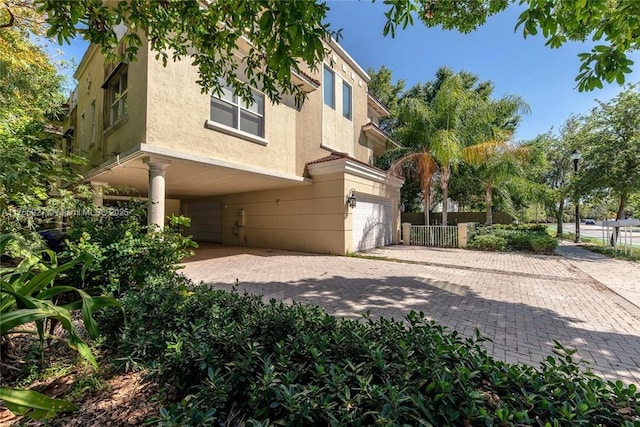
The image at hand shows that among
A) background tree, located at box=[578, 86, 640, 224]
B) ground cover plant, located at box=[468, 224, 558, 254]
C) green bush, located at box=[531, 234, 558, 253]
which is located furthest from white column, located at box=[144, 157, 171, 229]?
background tree, located at box=[578, 86, 640, 224]

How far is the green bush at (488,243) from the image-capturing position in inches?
494

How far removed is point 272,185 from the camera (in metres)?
11.7

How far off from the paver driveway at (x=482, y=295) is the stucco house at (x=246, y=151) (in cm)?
277

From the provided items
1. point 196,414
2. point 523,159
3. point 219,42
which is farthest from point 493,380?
point 523,159

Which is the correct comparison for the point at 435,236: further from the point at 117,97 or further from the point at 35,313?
the point at 35,313

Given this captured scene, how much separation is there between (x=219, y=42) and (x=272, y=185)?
8.14 meters

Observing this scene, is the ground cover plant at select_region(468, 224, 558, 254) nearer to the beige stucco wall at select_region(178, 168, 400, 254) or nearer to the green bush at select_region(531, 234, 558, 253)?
the green bush at select_region(531, 234, 558, 253)

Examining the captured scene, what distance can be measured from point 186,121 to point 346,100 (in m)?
9.08

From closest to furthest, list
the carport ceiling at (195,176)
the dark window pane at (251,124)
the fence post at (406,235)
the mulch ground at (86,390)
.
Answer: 1. the mulch ground at (86,390)
2. the carport ceiling at (195,176)
3. the dark window pane at (251,124)
4. the fence post at (406,235)

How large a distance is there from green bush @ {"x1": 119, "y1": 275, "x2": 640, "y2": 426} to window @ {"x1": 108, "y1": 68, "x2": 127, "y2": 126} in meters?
8.08

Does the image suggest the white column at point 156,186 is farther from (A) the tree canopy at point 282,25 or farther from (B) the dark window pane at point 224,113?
(A) the tree canopy at point 282,25

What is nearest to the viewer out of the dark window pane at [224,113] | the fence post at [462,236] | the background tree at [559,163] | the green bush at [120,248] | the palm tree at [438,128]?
the green bush at [120,248]

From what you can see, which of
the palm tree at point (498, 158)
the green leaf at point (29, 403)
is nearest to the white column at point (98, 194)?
the green leaf at point (29, 403)

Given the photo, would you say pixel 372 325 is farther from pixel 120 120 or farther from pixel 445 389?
pixel 120 120
